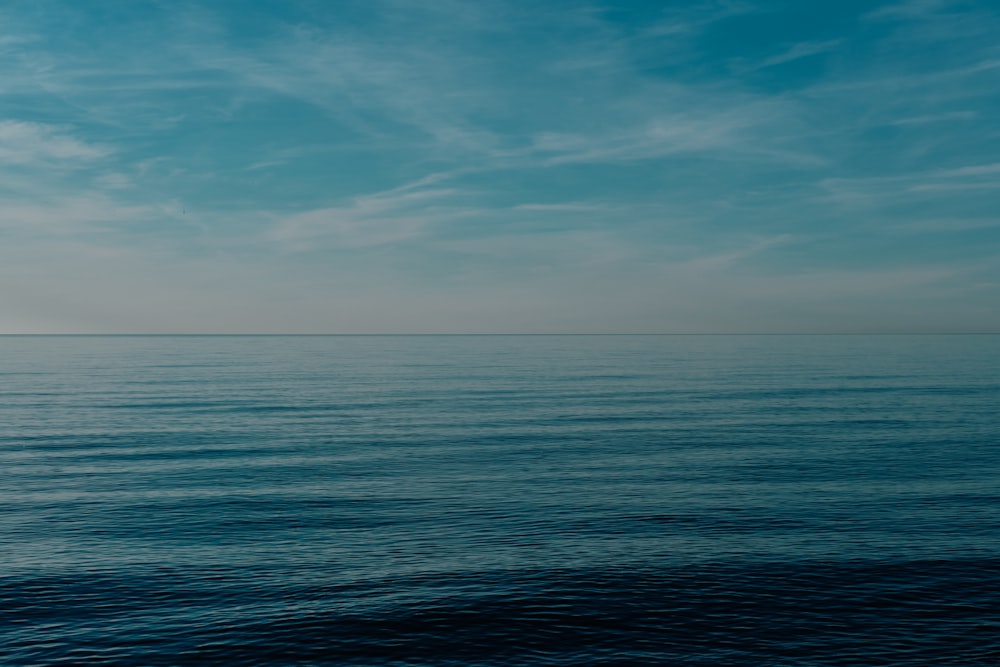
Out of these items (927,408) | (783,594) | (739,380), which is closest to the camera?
(783,594)

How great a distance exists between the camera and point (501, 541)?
34.4 metres

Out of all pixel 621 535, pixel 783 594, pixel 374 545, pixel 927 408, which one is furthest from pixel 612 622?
pixel 927 408

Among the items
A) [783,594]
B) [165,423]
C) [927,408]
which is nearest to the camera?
[783,594]

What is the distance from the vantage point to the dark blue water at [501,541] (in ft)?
80.8

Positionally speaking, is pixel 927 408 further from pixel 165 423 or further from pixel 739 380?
pixel 165 423

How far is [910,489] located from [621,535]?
765 inches

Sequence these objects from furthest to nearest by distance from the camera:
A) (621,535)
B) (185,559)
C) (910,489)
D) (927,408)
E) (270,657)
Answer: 1. (927,408)
2. (910,489)
3. (621,535)
4. (185,559)
5. (270,657)

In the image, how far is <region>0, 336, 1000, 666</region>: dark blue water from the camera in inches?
969

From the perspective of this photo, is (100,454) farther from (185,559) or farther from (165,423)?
(185,559)

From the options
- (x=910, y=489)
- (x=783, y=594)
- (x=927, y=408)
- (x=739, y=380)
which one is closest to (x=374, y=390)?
(x=739, y=380)

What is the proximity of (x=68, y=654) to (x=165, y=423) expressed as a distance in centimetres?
5186

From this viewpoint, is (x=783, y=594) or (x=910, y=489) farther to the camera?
(x=910, y=489)

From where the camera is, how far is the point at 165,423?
237ft

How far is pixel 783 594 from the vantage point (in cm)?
2823
